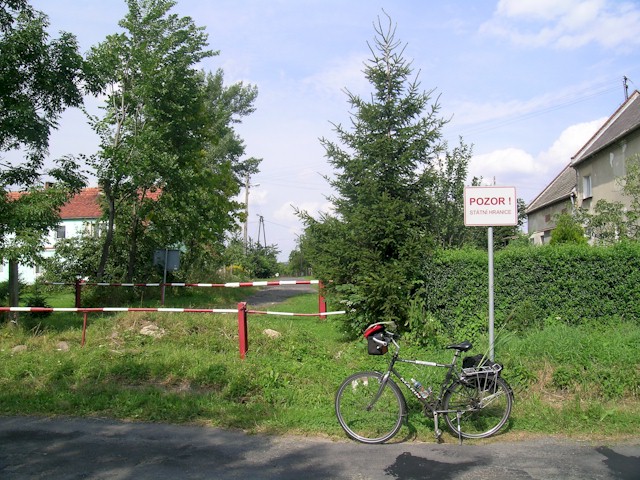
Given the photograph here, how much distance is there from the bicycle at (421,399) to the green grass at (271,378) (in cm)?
23

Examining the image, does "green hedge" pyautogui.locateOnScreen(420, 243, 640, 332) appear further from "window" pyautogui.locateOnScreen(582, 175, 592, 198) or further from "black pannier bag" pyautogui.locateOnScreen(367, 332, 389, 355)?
"window" pyautogui.locateOnScreen(582, 175, 592, 198)

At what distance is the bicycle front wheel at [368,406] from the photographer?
5.34 metres

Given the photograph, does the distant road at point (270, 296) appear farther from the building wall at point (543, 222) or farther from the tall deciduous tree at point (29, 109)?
the building wall at point (543, 222)

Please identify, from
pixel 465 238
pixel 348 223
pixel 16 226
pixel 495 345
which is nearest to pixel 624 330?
pixel 495 345

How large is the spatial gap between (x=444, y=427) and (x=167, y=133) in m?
16.2

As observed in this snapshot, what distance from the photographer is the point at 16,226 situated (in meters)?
10.4

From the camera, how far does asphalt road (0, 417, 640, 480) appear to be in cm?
444

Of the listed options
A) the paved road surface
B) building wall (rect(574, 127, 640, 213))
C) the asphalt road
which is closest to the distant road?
the paved road surface

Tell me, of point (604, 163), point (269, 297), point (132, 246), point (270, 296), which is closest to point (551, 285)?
point (132, 246)

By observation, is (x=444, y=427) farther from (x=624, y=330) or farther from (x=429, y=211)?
(x=429, y=211)

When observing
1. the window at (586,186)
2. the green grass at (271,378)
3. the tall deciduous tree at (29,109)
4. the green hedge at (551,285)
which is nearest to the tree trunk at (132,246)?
the tall deciduous tree at (29,109)

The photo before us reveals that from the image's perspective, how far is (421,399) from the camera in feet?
17.9

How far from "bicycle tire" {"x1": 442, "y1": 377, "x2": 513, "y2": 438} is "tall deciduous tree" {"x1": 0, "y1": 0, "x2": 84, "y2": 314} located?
8.33m

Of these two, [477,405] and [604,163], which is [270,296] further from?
[477,405]
